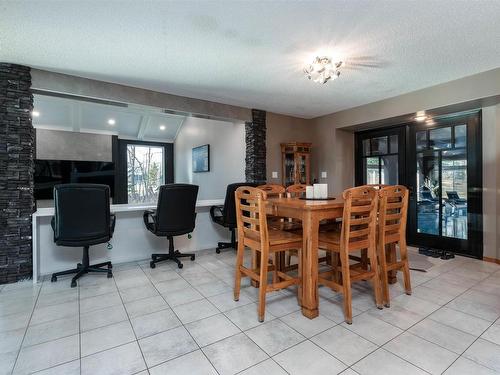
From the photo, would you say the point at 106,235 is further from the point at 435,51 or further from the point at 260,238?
the point at 435,51

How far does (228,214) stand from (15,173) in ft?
8.50

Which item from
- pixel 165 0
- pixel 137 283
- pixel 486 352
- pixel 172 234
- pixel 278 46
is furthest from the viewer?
pixel 172 234

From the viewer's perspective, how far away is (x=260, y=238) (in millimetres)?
2191

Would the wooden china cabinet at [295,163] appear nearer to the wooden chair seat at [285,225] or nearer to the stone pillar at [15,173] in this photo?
the wooden chair seat at [285,225]

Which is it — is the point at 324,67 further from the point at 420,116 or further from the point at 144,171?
the point at 144,171

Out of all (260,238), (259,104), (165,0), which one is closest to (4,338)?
(260,238)

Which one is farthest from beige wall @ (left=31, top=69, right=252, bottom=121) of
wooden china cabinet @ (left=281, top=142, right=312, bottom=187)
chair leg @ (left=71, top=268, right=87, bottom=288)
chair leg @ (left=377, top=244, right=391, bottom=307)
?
chair leg @ (left=377, top=244, right=391, bottom=307)

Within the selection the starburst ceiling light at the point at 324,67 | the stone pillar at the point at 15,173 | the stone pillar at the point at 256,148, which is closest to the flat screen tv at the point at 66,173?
the stone pillar at the point at 15,173

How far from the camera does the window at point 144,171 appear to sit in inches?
280

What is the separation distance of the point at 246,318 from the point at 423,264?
2.67 m

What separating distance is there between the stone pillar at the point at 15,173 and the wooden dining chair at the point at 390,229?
376 cm

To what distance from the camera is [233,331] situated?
1.97m

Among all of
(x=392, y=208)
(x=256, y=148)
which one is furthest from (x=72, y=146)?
(x=392, y=208)

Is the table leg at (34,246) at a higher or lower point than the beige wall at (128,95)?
lower
